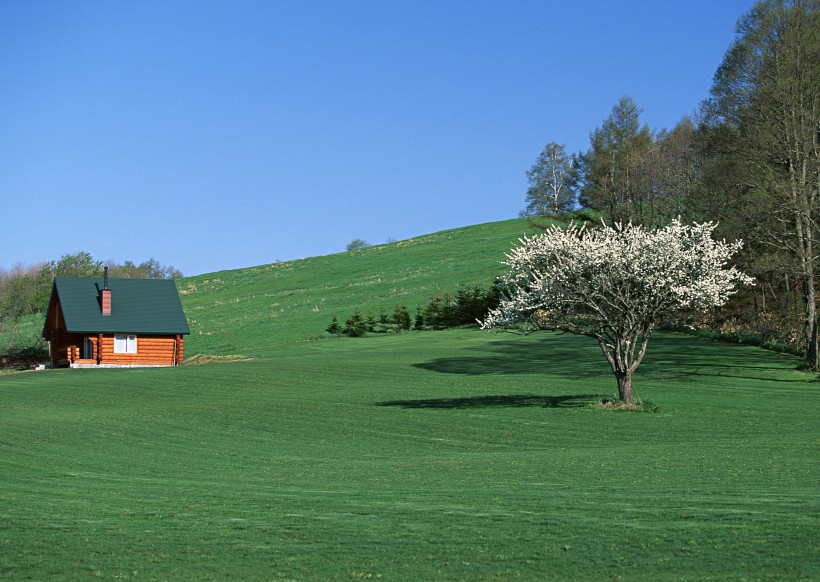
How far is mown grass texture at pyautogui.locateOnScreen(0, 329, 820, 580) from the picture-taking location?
11.1 meters

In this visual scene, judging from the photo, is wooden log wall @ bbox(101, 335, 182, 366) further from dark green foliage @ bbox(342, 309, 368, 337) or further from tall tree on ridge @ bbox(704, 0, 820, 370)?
tall tree on ridge @ bbox(704, 0, 820, 370)

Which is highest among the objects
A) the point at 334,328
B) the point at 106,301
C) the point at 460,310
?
the point at 106,301

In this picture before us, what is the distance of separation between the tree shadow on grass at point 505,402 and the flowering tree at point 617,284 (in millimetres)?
2401

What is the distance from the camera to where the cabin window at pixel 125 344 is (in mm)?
71375

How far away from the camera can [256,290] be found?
116625 millimetres

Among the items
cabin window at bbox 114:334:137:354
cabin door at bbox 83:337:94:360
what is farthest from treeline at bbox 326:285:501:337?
cabin door at bbox 83:337:94:360

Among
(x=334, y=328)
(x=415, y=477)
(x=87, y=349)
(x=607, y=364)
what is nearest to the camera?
(x=415, y=477)

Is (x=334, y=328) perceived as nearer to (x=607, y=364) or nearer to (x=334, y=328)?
(x=334, y=328)

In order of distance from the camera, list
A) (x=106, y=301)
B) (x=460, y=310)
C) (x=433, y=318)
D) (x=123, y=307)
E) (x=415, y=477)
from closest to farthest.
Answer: (x=415, y=477), (x=106, y=301), (x=123, y=307), (x=460, y=310), (x=433, y=318)

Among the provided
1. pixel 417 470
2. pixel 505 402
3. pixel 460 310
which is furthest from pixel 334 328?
pixel 417 470

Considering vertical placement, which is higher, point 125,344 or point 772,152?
point 772,152

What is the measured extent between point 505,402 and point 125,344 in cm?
4234

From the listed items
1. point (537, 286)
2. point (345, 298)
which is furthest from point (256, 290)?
point (537, 286)

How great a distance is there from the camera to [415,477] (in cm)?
1991
